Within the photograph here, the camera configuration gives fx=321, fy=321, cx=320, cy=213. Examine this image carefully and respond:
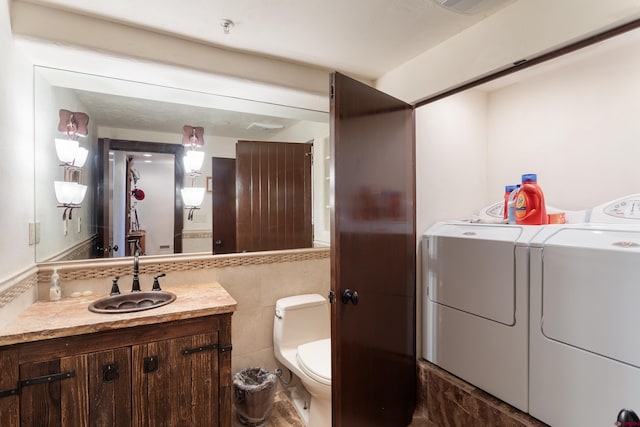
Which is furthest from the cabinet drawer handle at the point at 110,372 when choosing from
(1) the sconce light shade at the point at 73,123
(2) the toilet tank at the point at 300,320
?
(1) the sconce light shade at the point at 73,123

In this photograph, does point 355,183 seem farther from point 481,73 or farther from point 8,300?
point 8,300

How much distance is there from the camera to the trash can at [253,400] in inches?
79.0

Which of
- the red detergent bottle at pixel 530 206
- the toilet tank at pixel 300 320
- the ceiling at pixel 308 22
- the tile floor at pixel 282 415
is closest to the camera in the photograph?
the ceiling at pixel 308 22

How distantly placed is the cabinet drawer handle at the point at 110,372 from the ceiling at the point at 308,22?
1.65m

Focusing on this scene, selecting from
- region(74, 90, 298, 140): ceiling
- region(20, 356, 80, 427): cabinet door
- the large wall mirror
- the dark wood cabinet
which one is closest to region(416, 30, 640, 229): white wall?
the large wall mirror

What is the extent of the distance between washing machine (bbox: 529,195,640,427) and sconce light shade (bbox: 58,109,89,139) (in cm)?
267

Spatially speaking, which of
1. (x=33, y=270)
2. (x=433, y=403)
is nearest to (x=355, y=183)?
(x=433, y=403)

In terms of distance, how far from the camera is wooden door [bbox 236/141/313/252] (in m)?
2.64

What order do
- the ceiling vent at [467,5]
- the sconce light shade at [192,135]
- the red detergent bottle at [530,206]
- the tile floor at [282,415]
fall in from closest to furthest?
the ceiling vent at [467,5] < the red detergent bottle at [530,206] < the tile floor at [282,415] < the sconce light shade at [192,135]

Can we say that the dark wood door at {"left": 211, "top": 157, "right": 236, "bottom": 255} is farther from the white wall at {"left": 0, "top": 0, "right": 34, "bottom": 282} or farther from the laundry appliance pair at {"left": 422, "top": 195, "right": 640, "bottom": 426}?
the laundry appliance pair at {"left": 422, "top": 195, "right": 640, "bottom": 426}

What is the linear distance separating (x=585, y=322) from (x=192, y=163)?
2.50 m

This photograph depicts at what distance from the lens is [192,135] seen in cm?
244

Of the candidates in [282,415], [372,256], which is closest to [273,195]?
[372,256]

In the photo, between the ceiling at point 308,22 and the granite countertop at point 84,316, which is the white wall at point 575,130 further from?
the granite countertop at point 84,316
